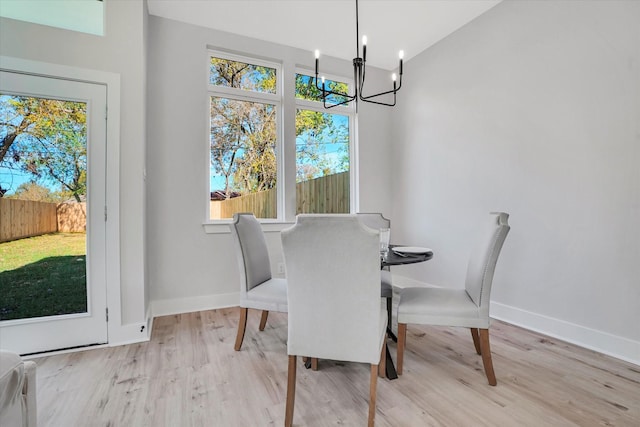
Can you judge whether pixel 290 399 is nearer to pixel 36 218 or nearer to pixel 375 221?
pixel 375 221

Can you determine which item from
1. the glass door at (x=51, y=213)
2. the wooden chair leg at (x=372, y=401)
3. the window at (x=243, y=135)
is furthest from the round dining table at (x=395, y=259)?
the glass door at (x=51, y=213)

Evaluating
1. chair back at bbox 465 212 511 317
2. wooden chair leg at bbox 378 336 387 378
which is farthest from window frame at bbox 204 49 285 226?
chair back at bbox 465 212 511 317

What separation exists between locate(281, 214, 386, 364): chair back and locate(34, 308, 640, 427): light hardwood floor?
0.39m

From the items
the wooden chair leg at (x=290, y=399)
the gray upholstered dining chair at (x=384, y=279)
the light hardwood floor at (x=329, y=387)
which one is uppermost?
the gray upholstered dining chair at (x=384, y=279)

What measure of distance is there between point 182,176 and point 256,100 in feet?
3.88

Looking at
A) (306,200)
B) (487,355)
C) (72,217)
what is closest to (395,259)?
(487,355)

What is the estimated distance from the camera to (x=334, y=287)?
53.3 inches

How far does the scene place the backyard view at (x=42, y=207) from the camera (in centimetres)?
207

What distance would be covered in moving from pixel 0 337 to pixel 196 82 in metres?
2.56

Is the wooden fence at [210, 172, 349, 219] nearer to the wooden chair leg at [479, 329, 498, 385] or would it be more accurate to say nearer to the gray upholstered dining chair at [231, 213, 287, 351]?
the gray upholstered dining chair at [231, 213, 287, 351]

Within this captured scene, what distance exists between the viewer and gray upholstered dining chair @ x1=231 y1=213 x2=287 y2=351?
2.10m

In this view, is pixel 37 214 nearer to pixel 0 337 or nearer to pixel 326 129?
pixel 0 337

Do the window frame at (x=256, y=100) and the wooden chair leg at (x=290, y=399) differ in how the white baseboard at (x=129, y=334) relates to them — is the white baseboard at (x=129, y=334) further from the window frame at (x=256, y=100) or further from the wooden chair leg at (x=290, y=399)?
the wooden chair leg at (x=290, y=399)

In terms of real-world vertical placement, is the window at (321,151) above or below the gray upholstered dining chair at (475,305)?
above
